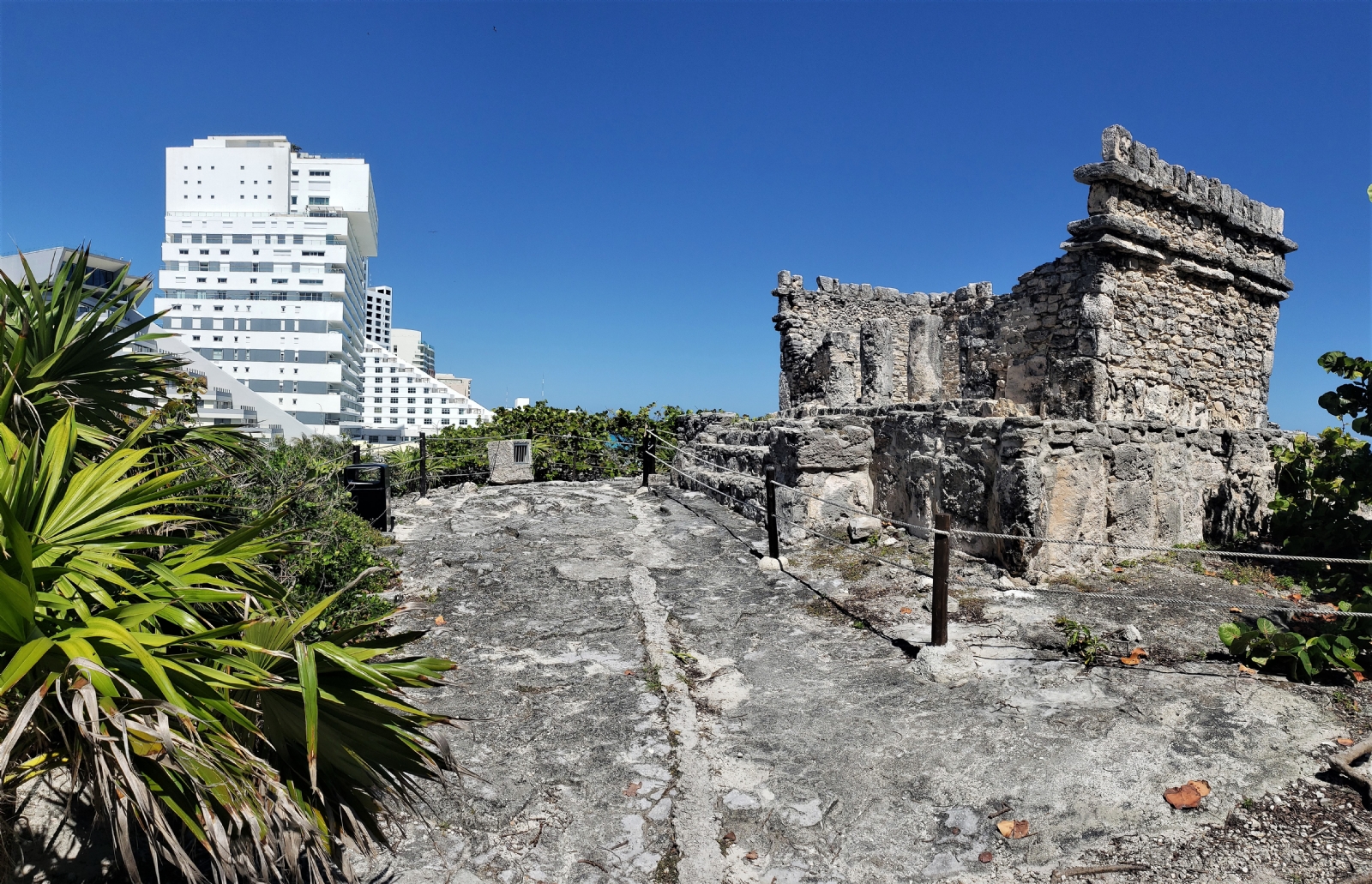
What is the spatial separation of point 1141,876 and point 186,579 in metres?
3.54

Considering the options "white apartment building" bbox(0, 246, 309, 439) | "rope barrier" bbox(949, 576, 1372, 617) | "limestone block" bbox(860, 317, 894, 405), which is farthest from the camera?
"white apartment building" bbox(0, 246, 309, 439)

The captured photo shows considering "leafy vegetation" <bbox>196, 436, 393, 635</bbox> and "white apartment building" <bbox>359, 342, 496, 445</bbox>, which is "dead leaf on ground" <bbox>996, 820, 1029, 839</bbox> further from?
"white apartment building" <bbox>359, 342, 496, 445</bbox>

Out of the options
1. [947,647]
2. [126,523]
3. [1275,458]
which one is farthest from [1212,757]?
[1275,458]

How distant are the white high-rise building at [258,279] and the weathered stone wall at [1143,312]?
2432 inches

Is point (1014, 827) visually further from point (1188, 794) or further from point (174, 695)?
point (174, 695)

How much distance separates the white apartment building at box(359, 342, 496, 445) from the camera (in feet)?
233

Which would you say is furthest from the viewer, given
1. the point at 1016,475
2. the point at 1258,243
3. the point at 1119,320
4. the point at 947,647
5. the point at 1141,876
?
the point at 1258,243

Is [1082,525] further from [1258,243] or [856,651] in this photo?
[1258,243]

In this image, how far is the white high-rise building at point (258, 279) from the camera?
204ft

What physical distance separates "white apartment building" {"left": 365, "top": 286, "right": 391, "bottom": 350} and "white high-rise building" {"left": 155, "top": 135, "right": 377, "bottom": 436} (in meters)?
75.8

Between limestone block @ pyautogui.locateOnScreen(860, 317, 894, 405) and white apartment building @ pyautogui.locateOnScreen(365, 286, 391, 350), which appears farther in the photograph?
white apartment building @ pyautogui.locateOnScreen(365, 286, 391, 350)

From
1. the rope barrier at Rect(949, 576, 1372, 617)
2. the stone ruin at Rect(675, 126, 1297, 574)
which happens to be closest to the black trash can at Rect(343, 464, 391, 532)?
the stone ruin at Rect(675, 126, 1297, 574)

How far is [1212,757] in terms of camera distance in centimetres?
347

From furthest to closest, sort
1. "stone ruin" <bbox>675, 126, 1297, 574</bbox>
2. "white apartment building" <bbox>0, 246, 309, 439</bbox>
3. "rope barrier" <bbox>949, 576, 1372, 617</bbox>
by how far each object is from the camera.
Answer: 1. "white apartment building" <bbox>0, 246, 309, 439</bbox>
2. "stone ruin" <bbox>675, 126, 1297, 574</bbox>
3. "rope barrier" <bbox>949, 576, 1372, 617</bbox>
